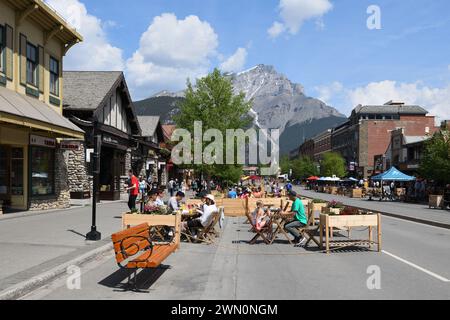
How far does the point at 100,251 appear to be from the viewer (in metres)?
10.9

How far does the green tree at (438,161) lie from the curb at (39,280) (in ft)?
117

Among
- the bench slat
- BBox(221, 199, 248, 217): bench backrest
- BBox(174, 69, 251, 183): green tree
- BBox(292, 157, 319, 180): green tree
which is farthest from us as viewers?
BBox(292, 157, 319, 180): green tree

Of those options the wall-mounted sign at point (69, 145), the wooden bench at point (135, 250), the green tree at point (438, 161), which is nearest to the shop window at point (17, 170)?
the wall-mounted sign at point (69, 145)

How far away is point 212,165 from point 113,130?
825 centimetres

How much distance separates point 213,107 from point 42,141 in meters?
16.4

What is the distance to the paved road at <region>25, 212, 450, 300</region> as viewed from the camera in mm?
7316

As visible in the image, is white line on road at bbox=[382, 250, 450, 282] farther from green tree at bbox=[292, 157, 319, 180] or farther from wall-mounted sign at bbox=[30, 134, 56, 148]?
green tree at bbox=[292, 157, 319, 180]

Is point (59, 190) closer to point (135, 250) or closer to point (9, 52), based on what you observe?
point (9, 52)

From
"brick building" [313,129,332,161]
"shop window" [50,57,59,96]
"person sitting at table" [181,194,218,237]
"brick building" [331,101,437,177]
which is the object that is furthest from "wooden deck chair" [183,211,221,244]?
"brick building" [313,129,332,161]

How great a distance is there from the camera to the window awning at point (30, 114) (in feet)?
52.7

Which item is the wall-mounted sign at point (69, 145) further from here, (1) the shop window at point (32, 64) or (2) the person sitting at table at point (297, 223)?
(2) the person sitting at table at point (297, 223)

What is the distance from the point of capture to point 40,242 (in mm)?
11852

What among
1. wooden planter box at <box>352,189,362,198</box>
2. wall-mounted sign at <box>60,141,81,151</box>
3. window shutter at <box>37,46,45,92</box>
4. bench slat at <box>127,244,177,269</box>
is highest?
window shutter at <box>37,46,45,92</box>

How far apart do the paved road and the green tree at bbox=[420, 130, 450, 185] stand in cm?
2935
